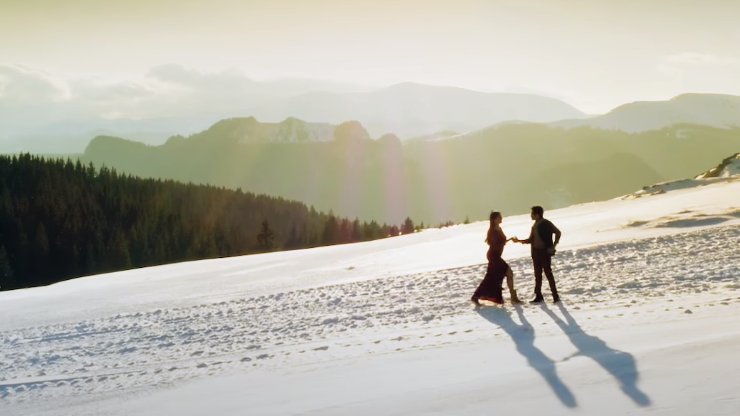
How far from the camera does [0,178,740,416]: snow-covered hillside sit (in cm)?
760

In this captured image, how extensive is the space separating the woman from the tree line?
11287cm

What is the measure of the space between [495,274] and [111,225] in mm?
127145

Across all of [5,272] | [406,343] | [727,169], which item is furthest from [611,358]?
[5,272]

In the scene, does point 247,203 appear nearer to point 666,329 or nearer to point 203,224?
point 203,224

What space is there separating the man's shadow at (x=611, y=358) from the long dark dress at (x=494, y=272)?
2.40 metres

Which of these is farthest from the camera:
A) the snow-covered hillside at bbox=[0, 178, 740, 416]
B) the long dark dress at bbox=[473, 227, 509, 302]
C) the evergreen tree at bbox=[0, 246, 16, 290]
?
the evergreen tree at bbox=[0, 246, 16, 290]

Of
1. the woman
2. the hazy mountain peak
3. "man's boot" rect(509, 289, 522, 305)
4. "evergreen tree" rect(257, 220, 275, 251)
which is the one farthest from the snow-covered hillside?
"evergreen tree" rect(257, 220, 275, 251)

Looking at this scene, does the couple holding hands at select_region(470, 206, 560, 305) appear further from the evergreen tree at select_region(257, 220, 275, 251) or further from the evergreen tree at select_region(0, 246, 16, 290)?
the evergreen tree at select_region(257, 220, 275, 251)

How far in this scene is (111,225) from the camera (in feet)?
424

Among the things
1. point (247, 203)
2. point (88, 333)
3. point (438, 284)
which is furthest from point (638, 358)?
point (247, 203)

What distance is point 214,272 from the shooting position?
27188 millimetres

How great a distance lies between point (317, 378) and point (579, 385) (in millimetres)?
3416

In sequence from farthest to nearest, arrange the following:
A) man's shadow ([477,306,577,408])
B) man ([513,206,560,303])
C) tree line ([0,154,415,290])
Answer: tree line ([0,154,415,290])
man ([513,206,560,303])
man's shadow ([477,306,577,408])

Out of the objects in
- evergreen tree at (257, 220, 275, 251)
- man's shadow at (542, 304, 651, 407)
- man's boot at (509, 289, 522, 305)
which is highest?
evergreen tree at (257, 220, 275, 251)
